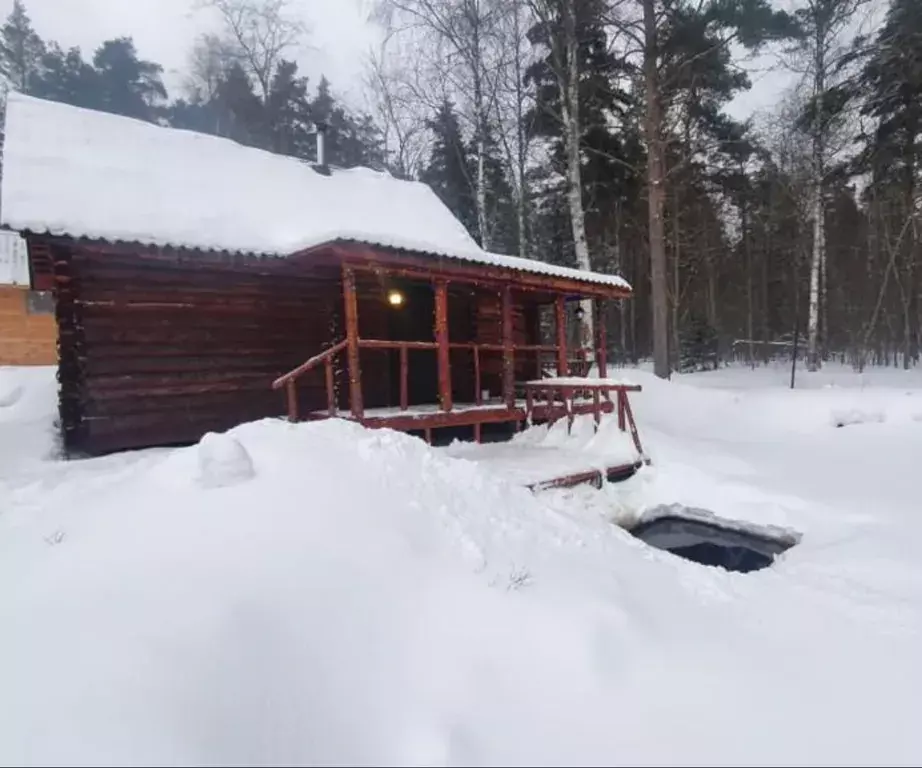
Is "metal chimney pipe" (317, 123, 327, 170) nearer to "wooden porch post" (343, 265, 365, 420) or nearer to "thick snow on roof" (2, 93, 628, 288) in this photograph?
"thick snow on roof" (2, 93, 628, 288)

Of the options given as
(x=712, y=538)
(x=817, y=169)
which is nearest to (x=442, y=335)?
(x=712, y=538)

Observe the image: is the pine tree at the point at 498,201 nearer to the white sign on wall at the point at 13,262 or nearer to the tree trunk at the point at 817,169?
the tree trunk at the point at 817,169

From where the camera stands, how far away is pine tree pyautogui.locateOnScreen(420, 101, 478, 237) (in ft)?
62.2

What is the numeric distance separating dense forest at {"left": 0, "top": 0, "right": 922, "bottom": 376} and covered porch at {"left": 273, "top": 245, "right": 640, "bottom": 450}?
12.1 ft

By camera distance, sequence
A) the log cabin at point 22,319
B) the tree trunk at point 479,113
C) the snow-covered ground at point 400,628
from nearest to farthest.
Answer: the snow-covered ground at point 400,628 → the log cabin at point 22,319 → the tree trunk at point 479,113

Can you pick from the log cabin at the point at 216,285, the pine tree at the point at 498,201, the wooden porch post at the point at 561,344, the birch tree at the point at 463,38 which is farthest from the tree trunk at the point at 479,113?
the wooden porch post at the point at 561,344

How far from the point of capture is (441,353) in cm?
764

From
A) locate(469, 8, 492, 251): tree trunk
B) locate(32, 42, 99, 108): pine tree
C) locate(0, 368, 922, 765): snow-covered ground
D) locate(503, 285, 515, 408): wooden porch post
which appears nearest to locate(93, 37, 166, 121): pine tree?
locate(32, 42, 99, 108): pine tree

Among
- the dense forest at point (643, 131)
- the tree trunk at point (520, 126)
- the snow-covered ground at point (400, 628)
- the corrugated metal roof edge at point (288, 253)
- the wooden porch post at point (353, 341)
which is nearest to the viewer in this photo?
the snow-covered ground at point (400, 628)

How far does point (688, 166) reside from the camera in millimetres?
19156

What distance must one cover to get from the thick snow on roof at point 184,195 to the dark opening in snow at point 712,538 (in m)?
3.98

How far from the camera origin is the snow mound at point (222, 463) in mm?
3555

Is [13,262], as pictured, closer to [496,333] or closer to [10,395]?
[10,395]

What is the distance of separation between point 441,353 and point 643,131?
10122 mm
